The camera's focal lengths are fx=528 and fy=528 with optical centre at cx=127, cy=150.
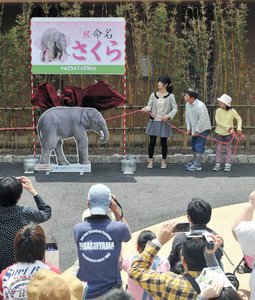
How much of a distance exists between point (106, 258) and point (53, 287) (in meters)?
1.01

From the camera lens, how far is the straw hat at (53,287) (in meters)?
2.20

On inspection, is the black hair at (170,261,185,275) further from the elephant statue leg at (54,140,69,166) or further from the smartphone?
the elephant statue leg at (54,140,69,166)

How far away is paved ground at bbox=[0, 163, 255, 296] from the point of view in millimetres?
5941

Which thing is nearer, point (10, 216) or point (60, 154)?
point (10, 216)

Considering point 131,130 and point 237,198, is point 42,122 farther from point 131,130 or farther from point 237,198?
point 237,198

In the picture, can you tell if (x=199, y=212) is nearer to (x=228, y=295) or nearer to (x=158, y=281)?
(x=158, y=281)

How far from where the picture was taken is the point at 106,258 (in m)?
3.20

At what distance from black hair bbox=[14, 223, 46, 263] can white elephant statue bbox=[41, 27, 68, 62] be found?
229 inches

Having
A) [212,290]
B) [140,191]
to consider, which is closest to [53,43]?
[140,191]

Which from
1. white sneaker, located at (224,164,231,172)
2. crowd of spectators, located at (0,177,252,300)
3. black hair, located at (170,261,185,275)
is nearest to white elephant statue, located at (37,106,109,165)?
white sneaker, located at (224,164,231,172)

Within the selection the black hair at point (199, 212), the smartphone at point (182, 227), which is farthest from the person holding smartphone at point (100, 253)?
the smartphone at point (182, 227)

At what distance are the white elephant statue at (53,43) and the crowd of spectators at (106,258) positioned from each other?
197 inches

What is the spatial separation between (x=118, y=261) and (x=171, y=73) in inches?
293

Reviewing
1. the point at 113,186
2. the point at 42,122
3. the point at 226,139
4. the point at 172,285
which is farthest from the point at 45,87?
the point at 172,285
